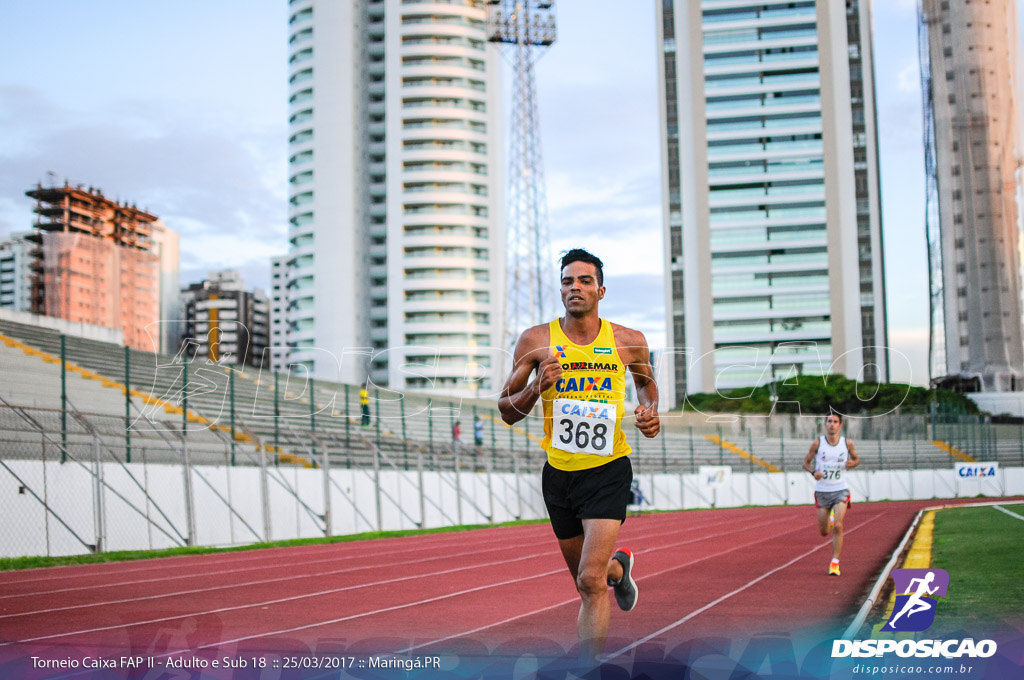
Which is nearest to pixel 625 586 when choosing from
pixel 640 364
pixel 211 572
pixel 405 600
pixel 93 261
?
pixel 640 364

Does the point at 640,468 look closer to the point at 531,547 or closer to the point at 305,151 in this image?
the point at 531,547

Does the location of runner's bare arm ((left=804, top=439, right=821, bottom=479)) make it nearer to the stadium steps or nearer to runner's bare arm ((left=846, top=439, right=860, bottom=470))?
runner's bare arm ((left=846, top=439, right=860, bottom=470))

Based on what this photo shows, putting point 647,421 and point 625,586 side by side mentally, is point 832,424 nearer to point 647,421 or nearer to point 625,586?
point 625,586

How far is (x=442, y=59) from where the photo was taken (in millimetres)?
101250

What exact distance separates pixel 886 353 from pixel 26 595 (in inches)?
3941

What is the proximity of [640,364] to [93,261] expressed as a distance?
127m

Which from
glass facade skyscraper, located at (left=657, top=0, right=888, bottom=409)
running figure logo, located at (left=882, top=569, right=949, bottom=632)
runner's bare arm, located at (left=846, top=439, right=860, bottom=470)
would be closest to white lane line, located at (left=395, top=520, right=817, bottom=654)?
runner's bare arm, located at (left=846, top=439, right=860, bottom=470)

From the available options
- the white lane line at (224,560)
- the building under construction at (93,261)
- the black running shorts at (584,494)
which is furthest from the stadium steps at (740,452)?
the building under construction at (93,261)

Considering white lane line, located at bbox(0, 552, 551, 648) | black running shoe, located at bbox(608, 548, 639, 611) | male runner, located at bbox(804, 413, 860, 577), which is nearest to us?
black running shoe, located at bbox(608, 548, 639, 611)

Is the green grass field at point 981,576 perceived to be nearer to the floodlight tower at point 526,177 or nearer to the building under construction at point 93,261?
the floodlight tower at point 526,177

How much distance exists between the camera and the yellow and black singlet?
5.94m

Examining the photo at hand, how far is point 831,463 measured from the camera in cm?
1266

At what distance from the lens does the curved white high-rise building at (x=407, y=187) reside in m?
99.7

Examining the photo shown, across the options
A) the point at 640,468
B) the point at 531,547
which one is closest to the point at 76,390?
the point at 531,547
